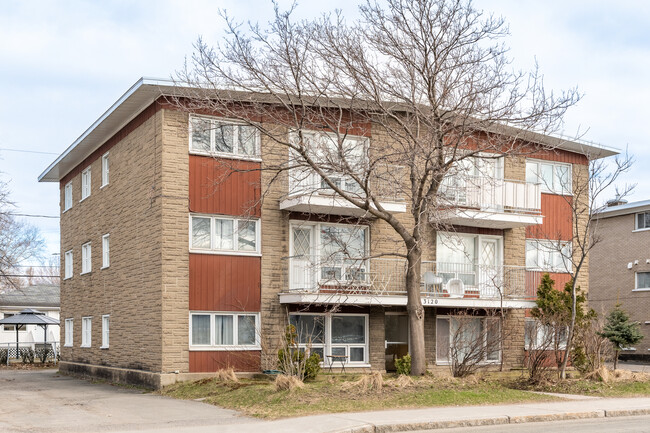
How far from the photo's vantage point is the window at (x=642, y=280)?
125 ft

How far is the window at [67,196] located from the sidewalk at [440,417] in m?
19.8

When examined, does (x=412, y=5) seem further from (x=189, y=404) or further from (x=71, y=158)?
(x=71, y=158)

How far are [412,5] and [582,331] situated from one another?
410 inches

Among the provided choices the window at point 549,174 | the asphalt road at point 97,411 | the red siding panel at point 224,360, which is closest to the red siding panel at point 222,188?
the red siding panel at point 224,360

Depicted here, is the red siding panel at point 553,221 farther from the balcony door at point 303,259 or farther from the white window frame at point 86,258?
the white window frame at point 86,258

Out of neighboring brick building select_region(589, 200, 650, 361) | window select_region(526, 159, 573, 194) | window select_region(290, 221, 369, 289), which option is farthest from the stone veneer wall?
neighboring brick building select_region(589, 200, 650, 361)

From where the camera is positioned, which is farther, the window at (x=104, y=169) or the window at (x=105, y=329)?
the window at (x=104, y=169)

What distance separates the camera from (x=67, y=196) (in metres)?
31.7

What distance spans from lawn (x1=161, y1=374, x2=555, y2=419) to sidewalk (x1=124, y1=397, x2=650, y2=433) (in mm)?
627

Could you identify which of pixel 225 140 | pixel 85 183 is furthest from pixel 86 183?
pixel 225 140

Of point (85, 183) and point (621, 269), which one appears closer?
point (85, 183)

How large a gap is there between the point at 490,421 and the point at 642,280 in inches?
1065

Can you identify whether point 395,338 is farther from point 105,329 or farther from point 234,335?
point 105,329

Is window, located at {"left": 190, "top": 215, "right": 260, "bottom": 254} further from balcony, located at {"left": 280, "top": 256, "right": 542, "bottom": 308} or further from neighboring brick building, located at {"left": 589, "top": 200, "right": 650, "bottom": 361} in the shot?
neighboring brick building, located at {"left": 589, "top": 200, "right": 650, "bottom": 361}
